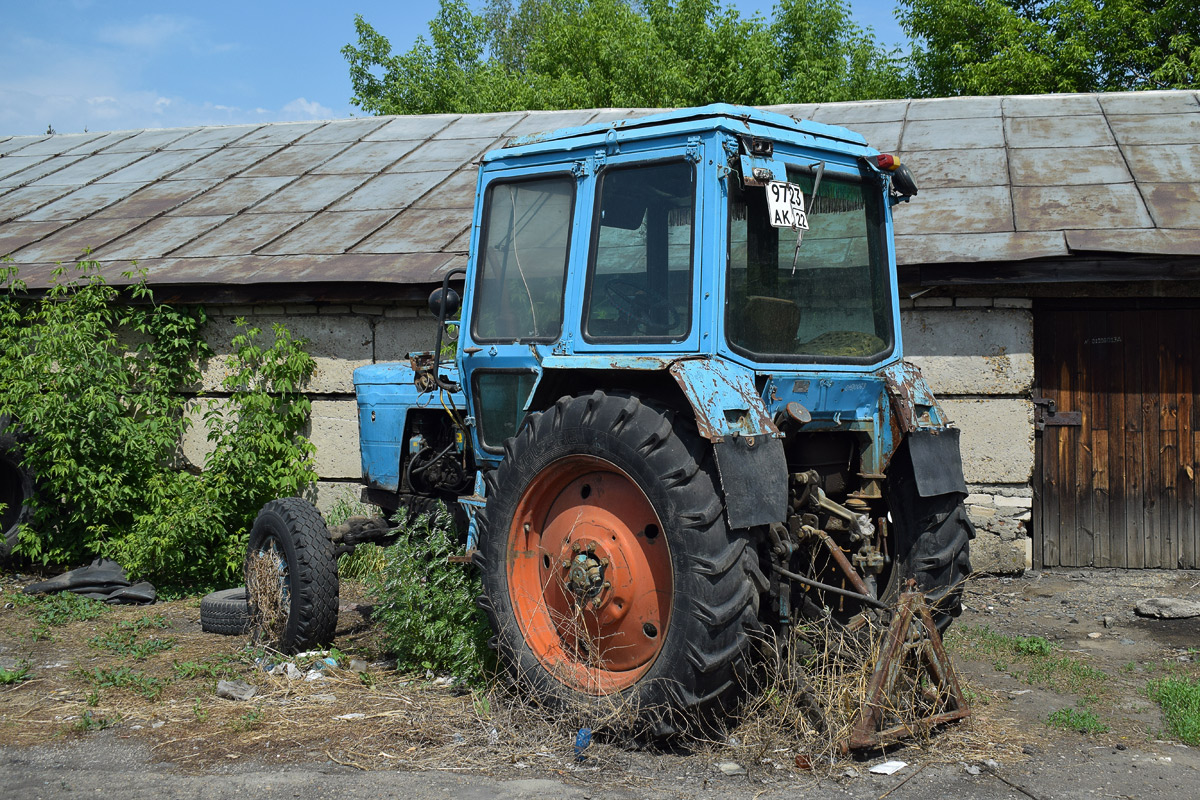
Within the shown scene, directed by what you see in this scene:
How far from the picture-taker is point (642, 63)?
20.1 meters

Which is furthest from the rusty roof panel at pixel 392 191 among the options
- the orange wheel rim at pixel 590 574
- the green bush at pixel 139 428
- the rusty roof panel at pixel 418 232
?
the orange wheel rim at pixel 590 574

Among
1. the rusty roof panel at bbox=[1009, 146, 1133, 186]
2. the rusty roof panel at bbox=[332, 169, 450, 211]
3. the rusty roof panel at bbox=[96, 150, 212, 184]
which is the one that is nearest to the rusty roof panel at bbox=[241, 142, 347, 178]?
the rusty roof panel at bbox=[96, 150, 212, 184]

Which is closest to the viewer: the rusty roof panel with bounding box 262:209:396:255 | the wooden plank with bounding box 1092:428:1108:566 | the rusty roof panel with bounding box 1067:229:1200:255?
the rusty roof panel with bounding box 1067:229:1200:255

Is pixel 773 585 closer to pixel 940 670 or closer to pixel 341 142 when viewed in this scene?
pixel 940 670

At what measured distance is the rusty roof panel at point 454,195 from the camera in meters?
9.07

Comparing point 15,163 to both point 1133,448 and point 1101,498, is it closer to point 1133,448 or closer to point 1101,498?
point 1101,498

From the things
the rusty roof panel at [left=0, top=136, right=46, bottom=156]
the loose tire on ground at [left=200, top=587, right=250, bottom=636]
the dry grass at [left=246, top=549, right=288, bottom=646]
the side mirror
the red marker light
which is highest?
the rusty roof panel at [left=0, top=136, right=46, bottom=156]

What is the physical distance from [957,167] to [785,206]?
5.29m

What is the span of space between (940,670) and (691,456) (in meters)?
1.36

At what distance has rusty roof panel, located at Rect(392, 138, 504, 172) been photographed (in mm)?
10203

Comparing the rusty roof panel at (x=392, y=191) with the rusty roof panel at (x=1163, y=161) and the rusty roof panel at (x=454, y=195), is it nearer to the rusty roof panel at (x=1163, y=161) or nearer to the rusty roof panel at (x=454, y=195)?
the rusty roof panel at (x=454, y=195)

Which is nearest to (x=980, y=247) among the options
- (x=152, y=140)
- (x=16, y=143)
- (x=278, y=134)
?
(x=278, y=134)

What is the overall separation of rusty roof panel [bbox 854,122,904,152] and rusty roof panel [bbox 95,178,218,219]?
6.67m

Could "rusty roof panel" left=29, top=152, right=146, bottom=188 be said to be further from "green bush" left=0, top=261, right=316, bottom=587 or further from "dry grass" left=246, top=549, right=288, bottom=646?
"dry grass" left=246, top=549, right=288, bottom=646
